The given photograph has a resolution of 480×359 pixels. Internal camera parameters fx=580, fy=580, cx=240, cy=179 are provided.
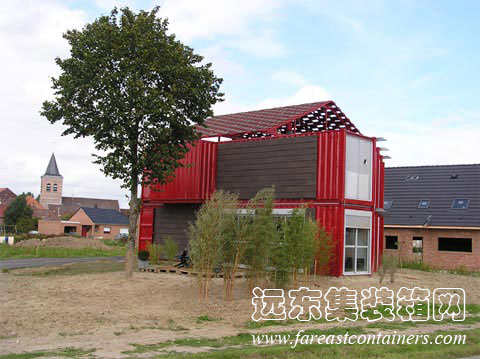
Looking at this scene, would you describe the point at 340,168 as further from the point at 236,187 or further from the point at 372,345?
the point at 372,345

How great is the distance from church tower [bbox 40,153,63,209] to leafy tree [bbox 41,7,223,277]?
115479 mm

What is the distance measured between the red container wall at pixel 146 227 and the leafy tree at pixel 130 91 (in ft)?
21.0

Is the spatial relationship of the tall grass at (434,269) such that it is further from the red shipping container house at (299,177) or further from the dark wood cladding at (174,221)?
the dark wood cladding at (174,221)

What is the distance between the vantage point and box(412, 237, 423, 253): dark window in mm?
30266

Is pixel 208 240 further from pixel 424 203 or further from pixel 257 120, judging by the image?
pixel 424 203

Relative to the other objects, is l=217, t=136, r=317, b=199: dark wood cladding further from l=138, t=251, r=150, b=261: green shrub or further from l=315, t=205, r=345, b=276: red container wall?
l=138, t=251, r=150, b=261: green shrub

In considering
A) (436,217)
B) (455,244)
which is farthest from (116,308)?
(436,217)

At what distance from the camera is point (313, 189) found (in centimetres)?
2120

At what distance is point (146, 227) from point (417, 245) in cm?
1412

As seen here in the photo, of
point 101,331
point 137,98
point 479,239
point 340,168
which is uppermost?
point 137,98

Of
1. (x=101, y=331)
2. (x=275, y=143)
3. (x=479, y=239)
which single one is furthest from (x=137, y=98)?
(x=479, y=239)

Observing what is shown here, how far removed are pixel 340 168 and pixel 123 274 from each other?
28.4 ft

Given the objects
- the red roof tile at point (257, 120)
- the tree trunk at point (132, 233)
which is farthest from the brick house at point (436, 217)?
the tree trunk at point (132, 233)

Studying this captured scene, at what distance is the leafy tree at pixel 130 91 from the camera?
742 inches
